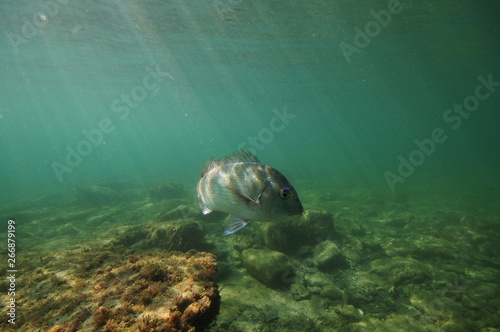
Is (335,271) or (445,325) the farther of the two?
(335,271)

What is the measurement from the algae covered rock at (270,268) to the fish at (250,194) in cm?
291

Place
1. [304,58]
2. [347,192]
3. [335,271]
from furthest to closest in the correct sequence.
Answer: [304,58] < [347,192] < [335,271]

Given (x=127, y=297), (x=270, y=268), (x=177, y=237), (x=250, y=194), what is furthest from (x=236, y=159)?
(x=177, y=237)

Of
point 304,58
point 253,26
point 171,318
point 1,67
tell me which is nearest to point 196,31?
point 253,26

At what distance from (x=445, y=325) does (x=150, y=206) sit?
14895mm

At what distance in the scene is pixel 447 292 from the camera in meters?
5.90

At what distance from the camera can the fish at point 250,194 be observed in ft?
7.73

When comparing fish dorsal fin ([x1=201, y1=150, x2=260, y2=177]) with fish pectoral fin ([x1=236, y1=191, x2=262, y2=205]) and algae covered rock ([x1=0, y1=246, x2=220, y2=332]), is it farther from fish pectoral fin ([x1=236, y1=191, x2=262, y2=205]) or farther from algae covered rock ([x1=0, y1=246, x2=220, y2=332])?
algae covered rock ([x1=0, y1=246, x2=220, y2=332])

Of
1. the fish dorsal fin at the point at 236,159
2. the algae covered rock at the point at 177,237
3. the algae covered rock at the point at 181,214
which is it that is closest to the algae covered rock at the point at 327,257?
the algae covered rock at the point at 177,237

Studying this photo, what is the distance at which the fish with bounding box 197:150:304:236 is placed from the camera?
2355 millimetres

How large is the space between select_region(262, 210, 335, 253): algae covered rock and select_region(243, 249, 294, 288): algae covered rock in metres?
1.44

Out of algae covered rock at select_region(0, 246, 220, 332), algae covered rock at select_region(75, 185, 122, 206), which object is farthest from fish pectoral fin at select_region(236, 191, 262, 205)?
algae covered rock at select_region(75, 185, 122, 206)

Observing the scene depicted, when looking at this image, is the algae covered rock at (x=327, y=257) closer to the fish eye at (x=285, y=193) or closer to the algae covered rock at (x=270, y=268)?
the algae covered rock at (x=270, y=268)

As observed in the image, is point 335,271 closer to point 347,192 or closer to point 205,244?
point 205,244
